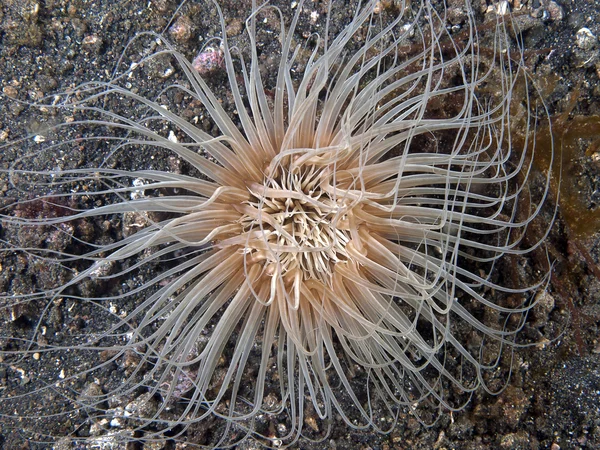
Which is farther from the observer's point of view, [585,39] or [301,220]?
[585,39]

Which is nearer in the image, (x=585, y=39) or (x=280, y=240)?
(x=280, y=240)

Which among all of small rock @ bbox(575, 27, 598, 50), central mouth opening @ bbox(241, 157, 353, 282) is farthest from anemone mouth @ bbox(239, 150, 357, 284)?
small rock @ bbox(575, 27, 598, 50)

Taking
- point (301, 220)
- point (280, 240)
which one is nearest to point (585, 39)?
point (301, 220)

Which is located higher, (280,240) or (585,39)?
(585,39)

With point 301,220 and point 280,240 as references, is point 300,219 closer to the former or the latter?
point 301,220

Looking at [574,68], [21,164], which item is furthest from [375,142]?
[21,164]

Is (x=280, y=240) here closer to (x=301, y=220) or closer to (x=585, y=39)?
(x=301, y=220)

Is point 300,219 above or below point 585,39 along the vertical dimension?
below

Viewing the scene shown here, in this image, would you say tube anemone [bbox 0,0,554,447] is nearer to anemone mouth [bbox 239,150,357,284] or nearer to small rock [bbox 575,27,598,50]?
anemone mouth [bbox 239,150,357,284]
